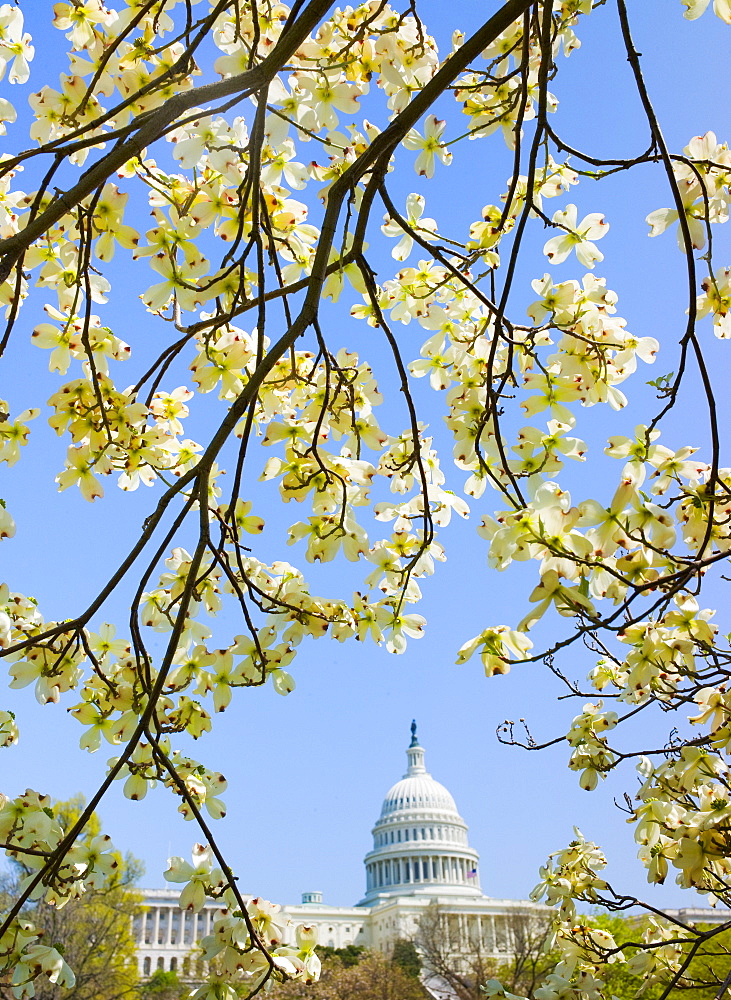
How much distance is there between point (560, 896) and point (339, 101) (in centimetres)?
212

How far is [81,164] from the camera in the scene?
1911mm

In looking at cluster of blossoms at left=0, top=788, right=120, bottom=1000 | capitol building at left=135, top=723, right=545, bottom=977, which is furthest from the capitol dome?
cluster of blossoms at left=0, top=788, right=120, bottom=1000

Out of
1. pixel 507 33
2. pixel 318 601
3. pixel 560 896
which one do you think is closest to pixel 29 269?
pixel 318 601

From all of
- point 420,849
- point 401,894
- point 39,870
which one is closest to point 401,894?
A: point 401,894

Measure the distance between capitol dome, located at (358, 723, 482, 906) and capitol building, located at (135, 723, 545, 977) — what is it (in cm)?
6

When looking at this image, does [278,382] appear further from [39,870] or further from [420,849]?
[420,849]

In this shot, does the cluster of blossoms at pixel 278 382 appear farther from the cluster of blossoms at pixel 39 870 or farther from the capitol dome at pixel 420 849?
the capitol dome at pixel 420 849

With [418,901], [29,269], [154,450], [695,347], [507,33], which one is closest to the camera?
[695,347]

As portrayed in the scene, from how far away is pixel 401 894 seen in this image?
52.6 meters

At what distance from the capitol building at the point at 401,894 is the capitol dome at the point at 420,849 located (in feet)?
0.20

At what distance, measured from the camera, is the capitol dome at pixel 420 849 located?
179 ft

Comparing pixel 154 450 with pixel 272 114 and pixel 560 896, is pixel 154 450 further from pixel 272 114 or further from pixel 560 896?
pixel 560 896

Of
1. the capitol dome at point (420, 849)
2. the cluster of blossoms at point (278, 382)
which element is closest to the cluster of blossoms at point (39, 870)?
Result: the cluster of blossoms at point (278, 382)

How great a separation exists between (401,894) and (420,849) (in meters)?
3.00
